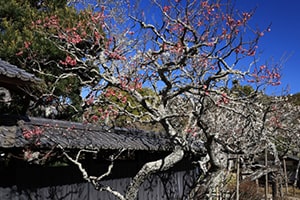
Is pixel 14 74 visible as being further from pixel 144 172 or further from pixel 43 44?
pixel 43 44

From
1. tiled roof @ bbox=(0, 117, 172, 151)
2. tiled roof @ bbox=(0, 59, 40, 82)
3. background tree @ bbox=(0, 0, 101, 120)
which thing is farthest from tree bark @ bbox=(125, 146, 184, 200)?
tiled roof @ bbox=(0, 59, 40, 82)

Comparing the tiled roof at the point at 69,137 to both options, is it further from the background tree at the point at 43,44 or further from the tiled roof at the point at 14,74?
the background tree at the point at 43,44

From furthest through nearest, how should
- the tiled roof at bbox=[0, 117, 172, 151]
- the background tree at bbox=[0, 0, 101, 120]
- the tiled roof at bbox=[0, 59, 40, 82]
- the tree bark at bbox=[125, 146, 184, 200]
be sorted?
the background tree at bbox=[0, 0, 101, 120], the tree bark at bbox=[125, 146, 184, 200], the tiled roof at bbox=[0, 117, 172, 151], the tiled roof at bbox=[0, 59, 40, 82]

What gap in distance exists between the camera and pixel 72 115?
10.5 metres

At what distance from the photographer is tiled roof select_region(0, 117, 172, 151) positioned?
15.5 feet

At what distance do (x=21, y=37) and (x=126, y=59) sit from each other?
369cm

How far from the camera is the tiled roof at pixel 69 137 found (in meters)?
4.73

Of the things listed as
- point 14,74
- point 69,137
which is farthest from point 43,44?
point 14,74

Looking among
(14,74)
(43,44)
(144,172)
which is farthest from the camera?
(43,44)

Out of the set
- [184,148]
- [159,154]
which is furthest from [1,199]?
Result: [159,154]

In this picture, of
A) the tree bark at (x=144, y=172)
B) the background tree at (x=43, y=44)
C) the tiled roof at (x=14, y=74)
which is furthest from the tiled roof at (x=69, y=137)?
the background tree at (x=43, y=44)

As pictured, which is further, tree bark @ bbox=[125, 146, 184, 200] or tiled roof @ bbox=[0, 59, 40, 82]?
tree bark @ bbox=[125, 146, 184, 200]

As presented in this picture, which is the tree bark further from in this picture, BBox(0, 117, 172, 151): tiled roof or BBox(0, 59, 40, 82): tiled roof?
BBox(0, 59, 40, 82): tiled roof

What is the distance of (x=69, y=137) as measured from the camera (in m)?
5.70
